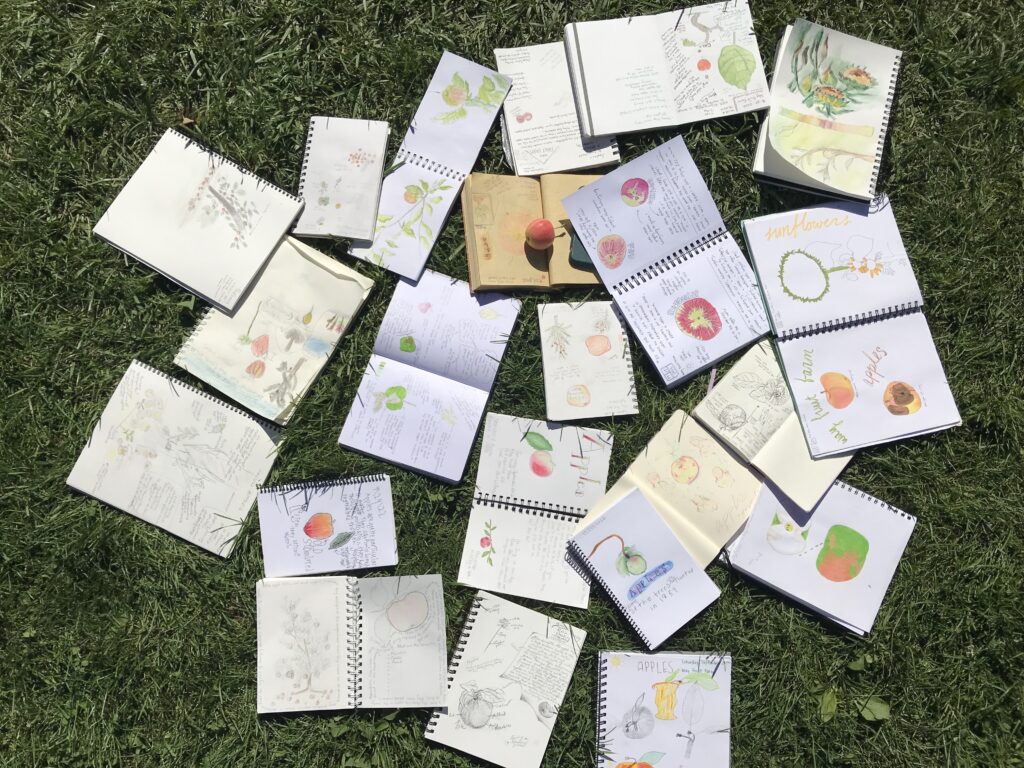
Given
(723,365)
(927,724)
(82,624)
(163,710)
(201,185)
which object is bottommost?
(927,724)

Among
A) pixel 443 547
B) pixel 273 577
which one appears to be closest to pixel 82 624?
pixel 273 577

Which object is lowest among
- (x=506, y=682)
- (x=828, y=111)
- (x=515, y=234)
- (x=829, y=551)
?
(x=506, y=682)

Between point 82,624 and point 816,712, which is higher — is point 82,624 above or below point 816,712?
above

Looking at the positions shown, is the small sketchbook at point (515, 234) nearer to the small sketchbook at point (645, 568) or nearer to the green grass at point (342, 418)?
the green grass at point (342, 418)

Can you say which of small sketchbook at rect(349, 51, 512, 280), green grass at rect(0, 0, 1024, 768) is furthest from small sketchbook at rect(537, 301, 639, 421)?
small sketchbook at rect(349, 51, 512, 280)

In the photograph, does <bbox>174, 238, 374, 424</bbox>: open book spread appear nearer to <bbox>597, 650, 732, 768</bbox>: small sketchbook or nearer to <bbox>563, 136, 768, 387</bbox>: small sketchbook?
<bbox>563, 136, 768, 387</bbox>: small sketchbook

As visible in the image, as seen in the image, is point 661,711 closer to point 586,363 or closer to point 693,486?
point 693,486

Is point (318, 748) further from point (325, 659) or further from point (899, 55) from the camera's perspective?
point (899, 55)

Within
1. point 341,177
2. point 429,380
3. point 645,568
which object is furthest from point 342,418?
point 645,568
